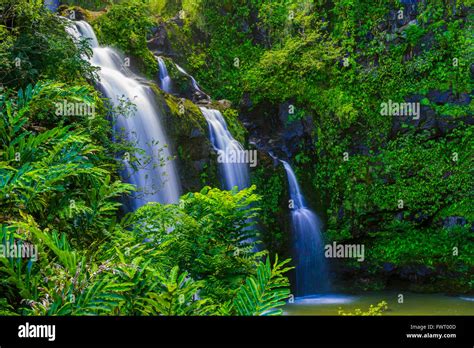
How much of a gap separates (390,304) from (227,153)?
6.35 m

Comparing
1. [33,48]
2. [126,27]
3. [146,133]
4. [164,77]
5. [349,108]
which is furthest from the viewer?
[349,108]

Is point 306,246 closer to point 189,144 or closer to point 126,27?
point 189,144

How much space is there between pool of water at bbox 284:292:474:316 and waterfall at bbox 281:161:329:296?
A: 1.86 ft

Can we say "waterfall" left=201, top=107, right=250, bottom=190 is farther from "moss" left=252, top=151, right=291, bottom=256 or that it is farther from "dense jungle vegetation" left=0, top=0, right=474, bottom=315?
"moss" left=252, top=151, right=291, bottom=256

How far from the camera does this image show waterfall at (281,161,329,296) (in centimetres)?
1417

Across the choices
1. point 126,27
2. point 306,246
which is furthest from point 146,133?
point 306,246

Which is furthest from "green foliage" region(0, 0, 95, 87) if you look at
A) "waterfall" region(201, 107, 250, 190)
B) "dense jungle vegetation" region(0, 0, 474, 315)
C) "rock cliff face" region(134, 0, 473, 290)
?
"rock cliff face" region(134, 0, 473, 290)

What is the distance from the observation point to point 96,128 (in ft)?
21.0

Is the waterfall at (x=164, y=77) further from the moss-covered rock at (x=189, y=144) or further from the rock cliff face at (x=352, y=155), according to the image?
the moss-covered rock at (x=189, y=144)

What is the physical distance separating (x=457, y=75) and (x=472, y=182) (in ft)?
12.0

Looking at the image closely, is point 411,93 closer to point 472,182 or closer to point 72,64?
point 472,182

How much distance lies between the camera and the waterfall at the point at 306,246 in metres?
14.2

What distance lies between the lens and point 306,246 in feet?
46.7

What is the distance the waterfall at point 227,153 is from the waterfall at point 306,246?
1.98m
